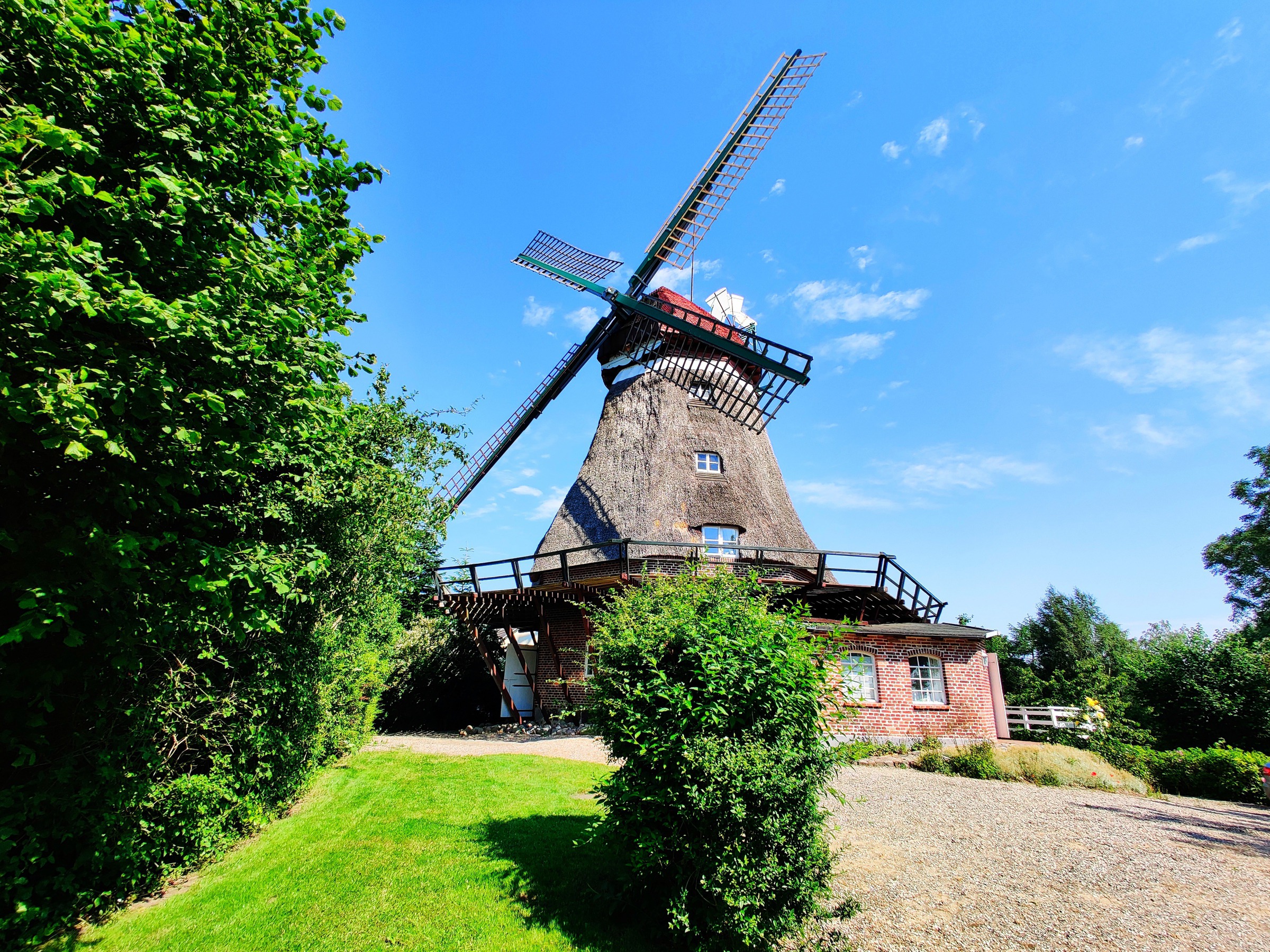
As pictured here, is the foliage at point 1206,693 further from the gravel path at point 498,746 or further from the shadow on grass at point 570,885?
the shadow on grass at point 570,885

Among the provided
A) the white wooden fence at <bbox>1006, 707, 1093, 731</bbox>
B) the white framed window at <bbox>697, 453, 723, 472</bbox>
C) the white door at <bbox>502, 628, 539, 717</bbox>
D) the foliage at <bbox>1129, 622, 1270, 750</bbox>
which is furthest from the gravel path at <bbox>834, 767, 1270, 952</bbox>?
the white door at <bbox>502, 628, 539, 717</bbox>

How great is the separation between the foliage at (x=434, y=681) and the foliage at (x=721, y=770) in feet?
42.0

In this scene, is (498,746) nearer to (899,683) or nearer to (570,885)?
(570,885)

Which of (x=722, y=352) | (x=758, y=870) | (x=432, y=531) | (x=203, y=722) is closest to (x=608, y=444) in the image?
(x=722, y=352)

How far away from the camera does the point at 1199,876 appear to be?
5430mm

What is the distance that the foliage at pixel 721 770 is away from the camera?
3.94 m

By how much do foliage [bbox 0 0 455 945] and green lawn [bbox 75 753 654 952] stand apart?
0.61 meters

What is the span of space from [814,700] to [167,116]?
5795 millimetres

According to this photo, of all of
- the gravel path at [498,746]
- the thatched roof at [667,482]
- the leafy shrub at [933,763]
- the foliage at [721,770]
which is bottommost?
the gravel path at [498,746]

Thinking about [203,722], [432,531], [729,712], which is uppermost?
[432,531]

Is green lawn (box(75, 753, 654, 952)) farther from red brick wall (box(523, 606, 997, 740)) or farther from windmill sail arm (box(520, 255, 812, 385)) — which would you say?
windmill sail arm (box(520, 255, 812, 385))

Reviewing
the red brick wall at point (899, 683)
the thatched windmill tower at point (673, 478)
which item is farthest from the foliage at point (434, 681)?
the thatched windmill tower at point (673, 478)

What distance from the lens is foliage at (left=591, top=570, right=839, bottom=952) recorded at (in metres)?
3.94

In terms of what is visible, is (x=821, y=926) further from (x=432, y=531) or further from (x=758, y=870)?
(x=432, y=531)
